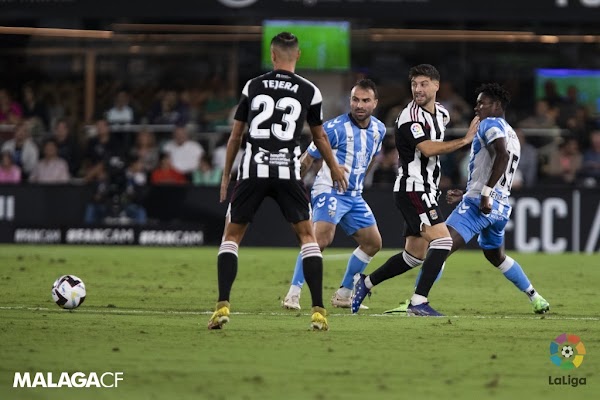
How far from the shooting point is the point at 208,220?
21.6 m

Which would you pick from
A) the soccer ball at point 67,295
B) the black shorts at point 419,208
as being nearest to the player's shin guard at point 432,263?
the black shorts at point 419,208

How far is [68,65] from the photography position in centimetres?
Answer: 2572

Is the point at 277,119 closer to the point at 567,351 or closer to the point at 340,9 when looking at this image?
the point at 567,351

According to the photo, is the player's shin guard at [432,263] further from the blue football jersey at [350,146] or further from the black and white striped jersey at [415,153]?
the blue football jersey at [350,146]

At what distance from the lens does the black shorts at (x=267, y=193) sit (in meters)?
9.26

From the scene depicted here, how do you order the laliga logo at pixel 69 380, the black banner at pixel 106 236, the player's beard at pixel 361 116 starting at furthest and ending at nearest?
the black banner at pixel 106 236
the player's beard at pixel 361 116
the laliga logo at pixel 69 380

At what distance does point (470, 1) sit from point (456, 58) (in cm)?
365

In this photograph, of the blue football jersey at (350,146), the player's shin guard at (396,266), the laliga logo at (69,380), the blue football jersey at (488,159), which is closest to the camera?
the laliga logo at (69,380)

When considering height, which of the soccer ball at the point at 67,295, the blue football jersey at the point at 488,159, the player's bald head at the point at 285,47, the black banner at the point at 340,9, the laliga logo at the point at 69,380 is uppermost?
the black banner at the point at 340,9

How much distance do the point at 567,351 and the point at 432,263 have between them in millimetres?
2558

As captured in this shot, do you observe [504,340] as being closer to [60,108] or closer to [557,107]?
[557,107]

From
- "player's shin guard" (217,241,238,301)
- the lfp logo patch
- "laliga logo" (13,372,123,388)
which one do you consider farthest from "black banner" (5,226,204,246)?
"laliga logo" (13,372,123,388)

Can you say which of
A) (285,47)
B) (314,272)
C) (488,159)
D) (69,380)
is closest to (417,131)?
(488,159)

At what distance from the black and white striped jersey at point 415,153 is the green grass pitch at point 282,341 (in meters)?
1.19
